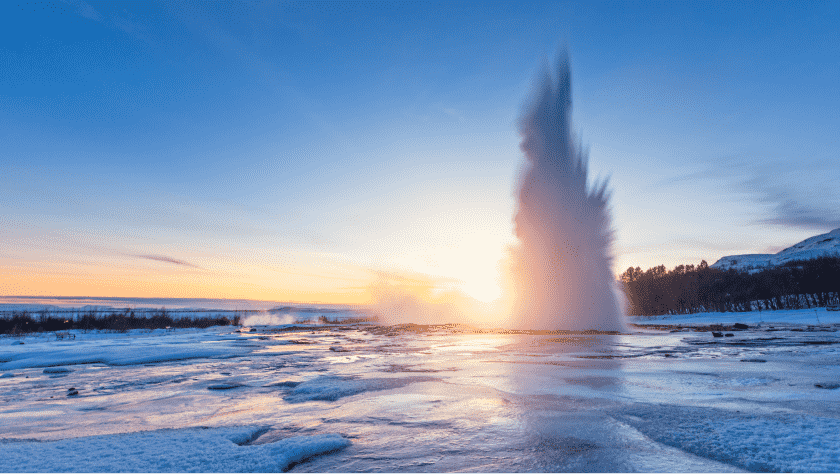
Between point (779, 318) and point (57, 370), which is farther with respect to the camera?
point (779, 318)

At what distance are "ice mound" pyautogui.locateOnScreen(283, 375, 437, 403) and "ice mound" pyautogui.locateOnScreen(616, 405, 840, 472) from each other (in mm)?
4061

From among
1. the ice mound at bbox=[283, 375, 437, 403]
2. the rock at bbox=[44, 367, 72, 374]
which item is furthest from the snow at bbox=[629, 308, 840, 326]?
the rock at bbox=[44, 367, 72, 374]

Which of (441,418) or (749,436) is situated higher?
(749,436)

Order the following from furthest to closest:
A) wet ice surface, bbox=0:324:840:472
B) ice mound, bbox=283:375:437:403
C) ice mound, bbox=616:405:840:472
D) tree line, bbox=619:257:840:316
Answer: tree line, bbox=619:257:840:316 → ice mound, bbox=283:375:437:403 → wet ice surface, bbox=0:324:840:472 → ice mound, bbox=616:405:840:472

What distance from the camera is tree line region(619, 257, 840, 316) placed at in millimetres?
60531

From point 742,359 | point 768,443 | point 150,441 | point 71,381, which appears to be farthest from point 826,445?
point 71,381

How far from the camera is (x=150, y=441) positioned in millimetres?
4109

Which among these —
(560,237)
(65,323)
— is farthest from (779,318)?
(65,323)

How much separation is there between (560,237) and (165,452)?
85.4ft

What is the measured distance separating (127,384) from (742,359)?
46.1 ft

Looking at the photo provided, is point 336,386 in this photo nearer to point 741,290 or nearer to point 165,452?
point 165,452

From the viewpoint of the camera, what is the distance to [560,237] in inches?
1065

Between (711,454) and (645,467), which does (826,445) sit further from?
(645,467)

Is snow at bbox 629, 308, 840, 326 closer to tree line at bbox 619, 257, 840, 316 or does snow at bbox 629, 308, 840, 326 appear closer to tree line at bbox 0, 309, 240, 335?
tree line at bbox 619, 257, 840, 316
